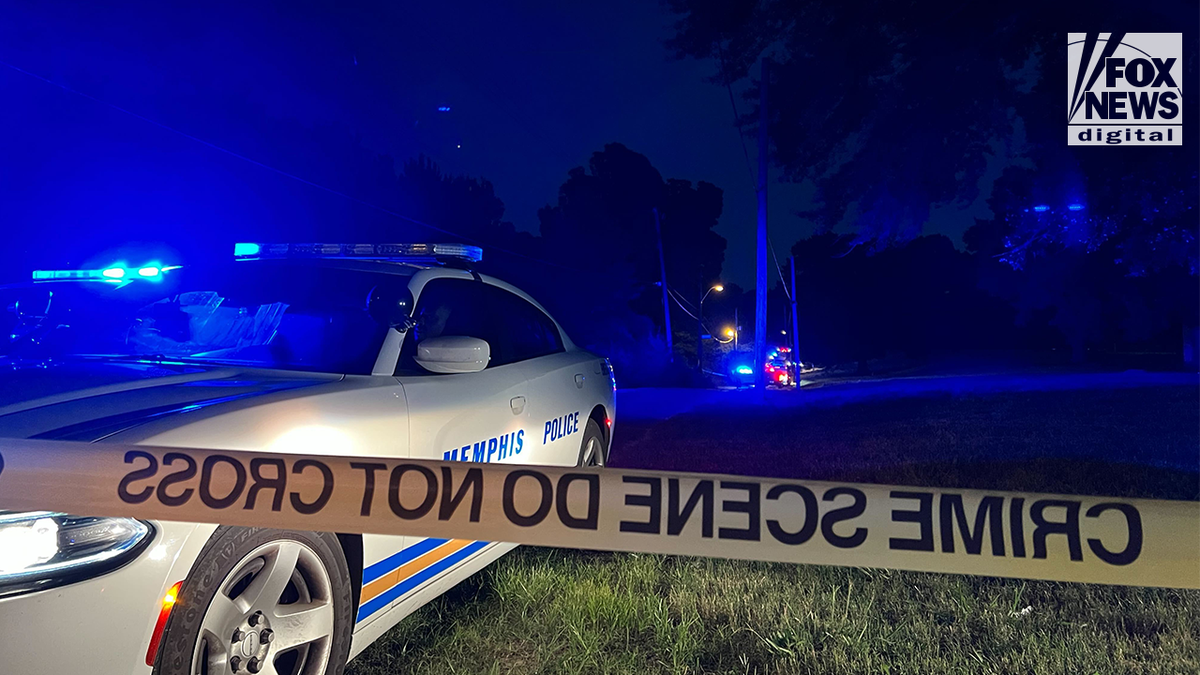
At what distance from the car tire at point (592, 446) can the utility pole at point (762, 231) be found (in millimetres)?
13115

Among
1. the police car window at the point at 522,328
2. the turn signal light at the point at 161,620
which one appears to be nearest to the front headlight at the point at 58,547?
the turn signal light at the point at 161,620

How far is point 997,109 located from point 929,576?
12552 mm

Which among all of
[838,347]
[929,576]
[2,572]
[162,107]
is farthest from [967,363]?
[2,572]

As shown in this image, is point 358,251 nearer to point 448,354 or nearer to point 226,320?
point 226,320

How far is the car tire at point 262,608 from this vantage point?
2.22 m

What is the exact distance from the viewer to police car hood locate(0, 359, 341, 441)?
2.34 m

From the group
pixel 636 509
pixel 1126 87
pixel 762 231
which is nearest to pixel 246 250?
pixel 636 509

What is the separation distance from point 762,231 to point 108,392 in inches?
672

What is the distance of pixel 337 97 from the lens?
99.6ft

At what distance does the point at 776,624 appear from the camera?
3514 millimetres

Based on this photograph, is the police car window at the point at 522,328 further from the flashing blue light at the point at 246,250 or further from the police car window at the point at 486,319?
the flashing blue light at the point at 246,250

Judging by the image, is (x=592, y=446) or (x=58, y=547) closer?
(x=58, y=547)

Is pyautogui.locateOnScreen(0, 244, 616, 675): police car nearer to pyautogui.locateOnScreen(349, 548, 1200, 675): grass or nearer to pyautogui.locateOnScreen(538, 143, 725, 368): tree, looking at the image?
pyautogui.locateOnScreen(349, 548, 1200, 675): grass

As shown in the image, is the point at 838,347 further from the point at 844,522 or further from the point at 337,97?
the point at 844,522
